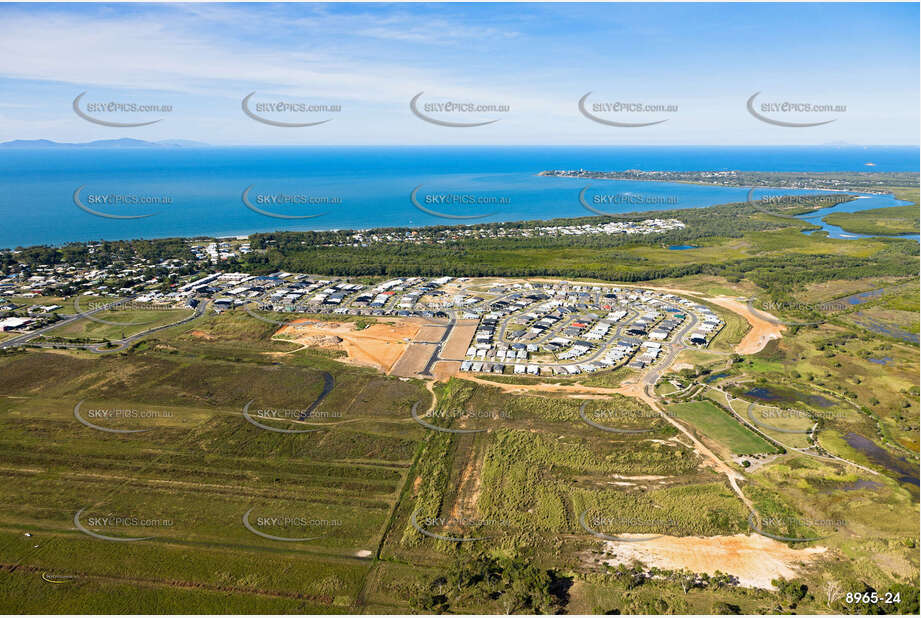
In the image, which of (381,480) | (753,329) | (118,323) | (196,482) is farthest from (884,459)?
(118,323)

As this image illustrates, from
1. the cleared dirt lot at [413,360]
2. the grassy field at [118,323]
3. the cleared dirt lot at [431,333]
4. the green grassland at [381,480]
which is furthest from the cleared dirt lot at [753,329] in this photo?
the grassy field at [118,323]

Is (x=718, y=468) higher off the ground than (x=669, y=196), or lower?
lower

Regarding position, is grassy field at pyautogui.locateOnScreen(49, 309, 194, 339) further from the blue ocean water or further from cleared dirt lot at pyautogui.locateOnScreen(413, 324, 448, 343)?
the blue ocean water

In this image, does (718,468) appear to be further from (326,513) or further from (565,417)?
(326,513)

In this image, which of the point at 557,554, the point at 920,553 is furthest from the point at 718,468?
the point at 557,554

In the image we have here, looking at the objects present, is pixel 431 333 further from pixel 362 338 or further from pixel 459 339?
pixel 362 338

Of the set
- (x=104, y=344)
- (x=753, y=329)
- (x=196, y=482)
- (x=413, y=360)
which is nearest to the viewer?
(x=196, y=482)
